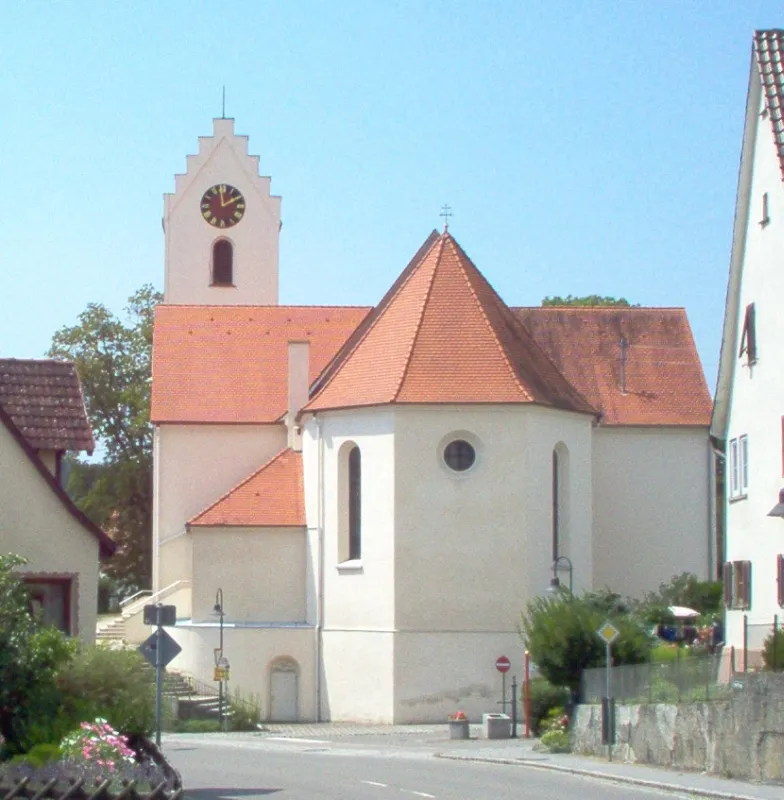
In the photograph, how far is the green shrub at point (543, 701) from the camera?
3781cm

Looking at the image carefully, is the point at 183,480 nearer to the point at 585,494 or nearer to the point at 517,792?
the point at 585,494

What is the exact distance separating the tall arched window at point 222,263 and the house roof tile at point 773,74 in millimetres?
32982

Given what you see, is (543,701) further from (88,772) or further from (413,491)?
(88,772)

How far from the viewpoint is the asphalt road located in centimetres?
2053

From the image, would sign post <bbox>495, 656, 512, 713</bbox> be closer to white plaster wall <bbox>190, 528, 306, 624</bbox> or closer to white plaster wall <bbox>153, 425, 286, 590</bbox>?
white plaster wall <bbox>190, 528, 306, 624</bbox>

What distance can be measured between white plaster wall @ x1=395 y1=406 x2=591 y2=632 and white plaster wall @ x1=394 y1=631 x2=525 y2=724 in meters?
0.21

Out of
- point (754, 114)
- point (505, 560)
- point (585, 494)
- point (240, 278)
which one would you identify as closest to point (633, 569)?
point (585, 494)

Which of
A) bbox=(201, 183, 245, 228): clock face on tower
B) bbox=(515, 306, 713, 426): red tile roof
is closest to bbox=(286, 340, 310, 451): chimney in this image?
bbox=(515, 306, 713, 426): red tile roof

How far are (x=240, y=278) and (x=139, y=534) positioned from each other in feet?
46.5

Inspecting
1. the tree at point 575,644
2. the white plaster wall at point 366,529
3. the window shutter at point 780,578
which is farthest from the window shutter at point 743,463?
the white plaster wall at point 366,529

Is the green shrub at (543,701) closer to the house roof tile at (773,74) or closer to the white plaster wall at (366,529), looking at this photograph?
the white plaster wall at (366,529)

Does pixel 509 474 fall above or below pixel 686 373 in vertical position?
below

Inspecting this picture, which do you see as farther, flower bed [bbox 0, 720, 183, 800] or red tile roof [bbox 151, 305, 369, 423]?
red tile roof [bbox 151, 305, 369, 423]

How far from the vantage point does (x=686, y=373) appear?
52.2 m
